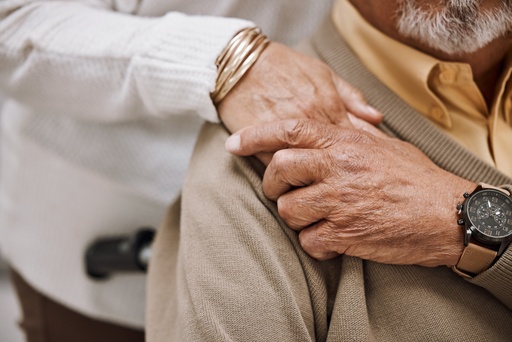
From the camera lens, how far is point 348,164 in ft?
2.71

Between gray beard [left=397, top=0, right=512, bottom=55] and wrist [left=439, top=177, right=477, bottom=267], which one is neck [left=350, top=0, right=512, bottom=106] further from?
wrist [left=439, top=177, right=477, bottom=267]

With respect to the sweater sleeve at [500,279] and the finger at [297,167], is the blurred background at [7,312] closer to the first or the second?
the finger at [297,167]

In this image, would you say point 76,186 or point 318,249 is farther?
point 76,186

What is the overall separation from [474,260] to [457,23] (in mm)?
364

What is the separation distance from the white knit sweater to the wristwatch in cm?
42

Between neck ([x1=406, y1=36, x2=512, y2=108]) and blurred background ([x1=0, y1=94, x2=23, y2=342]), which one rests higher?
neck ([x1=406, y1=36, x2=512, y2=108])

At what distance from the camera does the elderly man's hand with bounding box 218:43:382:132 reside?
908 millimetres

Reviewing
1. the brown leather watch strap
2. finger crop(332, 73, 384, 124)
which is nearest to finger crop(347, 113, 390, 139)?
finger crop(332, 73, 384, 124)

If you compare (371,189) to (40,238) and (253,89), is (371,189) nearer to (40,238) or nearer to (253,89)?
(253,89)

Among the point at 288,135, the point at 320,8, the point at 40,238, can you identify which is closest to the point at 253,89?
the point at 288,135

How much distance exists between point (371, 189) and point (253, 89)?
0.25 m

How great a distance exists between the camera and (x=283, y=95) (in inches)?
35.9

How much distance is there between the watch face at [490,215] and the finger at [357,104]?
0.68 ft

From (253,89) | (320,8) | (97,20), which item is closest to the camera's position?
(253,89)
